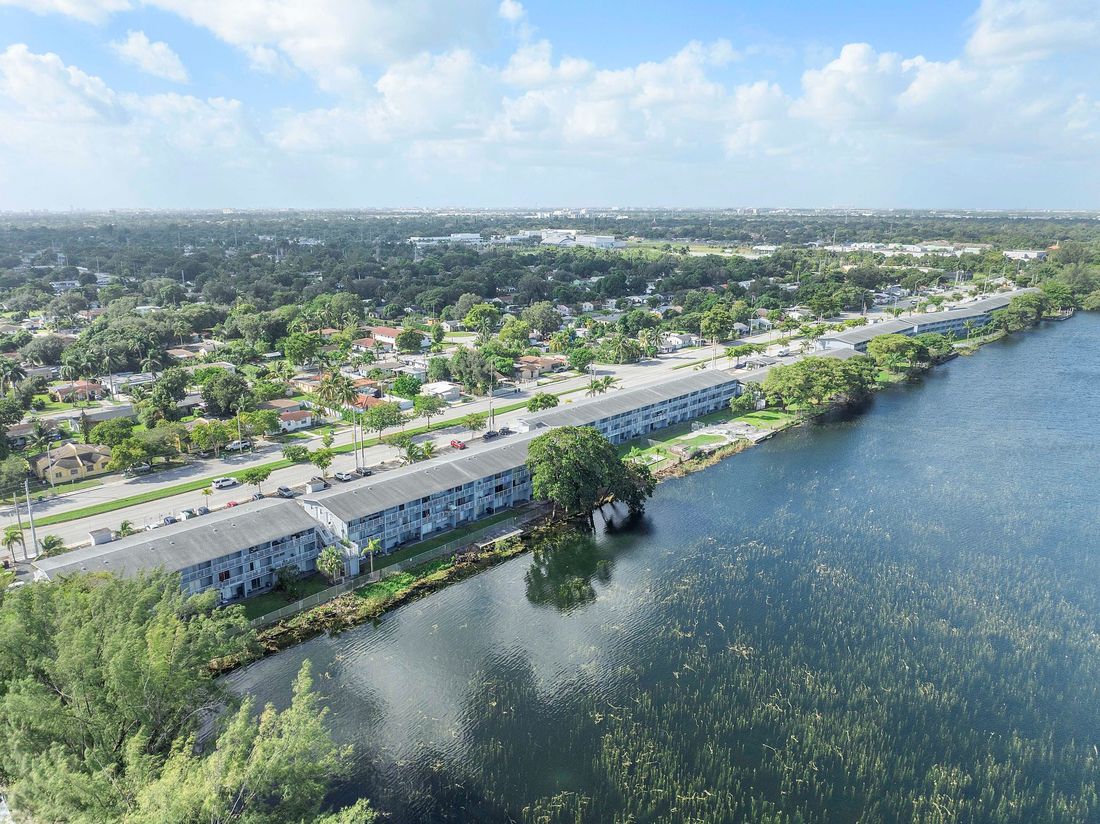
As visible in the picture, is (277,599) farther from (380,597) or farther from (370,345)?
(370,345)

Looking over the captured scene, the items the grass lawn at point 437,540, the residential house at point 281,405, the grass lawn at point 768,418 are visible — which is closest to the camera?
the grass lawn at point 437,540

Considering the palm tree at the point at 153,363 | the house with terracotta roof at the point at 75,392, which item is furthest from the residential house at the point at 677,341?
the house with terracotta roof at the point at 75,392

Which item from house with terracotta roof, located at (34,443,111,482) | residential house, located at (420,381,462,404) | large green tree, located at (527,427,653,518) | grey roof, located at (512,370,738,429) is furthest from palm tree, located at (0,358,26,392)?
large green tree, located at (527,427,653,518)

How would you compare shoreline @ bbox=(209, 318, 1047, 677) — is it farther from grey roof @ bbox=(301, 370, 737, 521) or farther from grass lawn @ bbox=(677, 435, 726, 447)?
grass lawn @ bbox=(677, 435, 726, 447)

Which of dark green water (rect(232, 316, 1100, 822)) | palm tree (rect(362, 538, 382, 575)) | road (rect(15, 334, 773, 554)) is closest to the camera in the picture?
dark green water (rect(232, 316, 1100, 822))

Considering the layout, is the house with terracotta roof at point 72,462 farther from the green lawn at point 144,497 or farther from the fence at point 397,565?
the fence at point 397,565

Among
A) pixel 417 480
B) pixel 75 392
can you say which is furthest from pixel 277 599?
pixel 75 392

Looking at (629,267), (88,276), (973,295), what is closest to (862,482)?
(973,295)

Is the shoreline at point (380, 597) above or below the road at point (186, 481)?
below

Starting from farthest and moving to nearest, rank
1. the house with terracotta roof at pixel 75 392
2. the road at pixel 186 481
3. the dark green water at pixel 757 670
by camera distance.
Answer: the house with terracotta roof at pixel 75 392, the road at pixel 186 481, the dark green water at pixel 757 670
